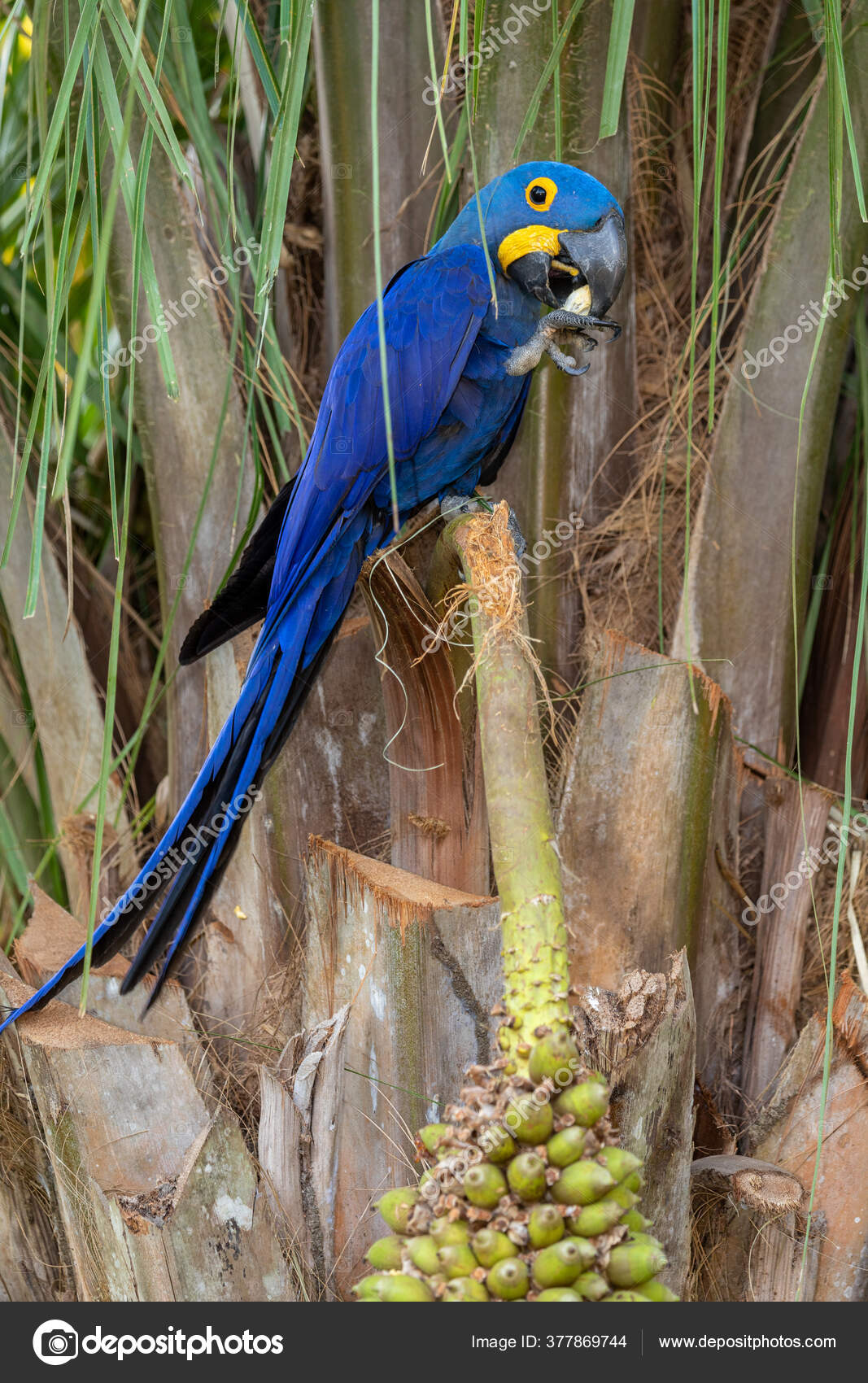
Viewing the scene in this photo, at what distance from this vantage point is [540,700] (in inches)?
51.2

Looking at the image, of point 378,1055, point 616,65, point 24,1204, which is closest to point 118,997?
point 24,1204

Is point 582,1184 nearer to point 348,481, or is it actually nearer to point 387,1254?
point 387,1254

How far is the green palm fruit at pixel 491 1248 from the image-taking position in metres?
0.62

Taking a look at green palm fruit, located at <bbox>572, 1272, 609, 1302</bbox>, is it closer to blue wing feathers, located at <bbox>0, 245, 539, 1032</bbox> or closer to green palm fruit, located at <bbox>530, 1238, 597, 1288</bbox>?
green palm fruit, located at <bbox>530, 1238, 597, 1288</bbox>

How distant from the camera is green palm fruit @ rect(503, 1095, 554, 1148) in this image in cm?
64

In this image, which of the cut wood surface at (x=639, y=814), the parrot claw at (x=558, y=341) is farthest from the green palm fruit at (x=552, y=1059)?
the parrot claw at (x=558, y=341)

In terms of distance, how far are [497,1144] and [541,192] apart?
1.18 meters

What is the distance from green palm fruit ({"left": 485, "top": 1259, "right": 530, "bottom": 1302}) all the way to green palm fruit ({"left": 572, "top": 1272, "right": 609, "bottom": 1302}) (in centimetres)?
3

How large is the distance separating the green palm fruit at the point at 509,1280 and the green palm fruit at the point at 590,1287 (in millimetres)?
31

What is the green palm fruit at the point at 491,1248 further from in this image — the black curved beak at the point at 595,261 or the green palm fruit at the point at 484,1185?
the black curved beak at the point at 595,261

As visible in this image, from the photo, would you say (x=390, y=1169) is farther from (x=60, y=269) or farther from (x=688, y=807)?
(x=60, y=269)
